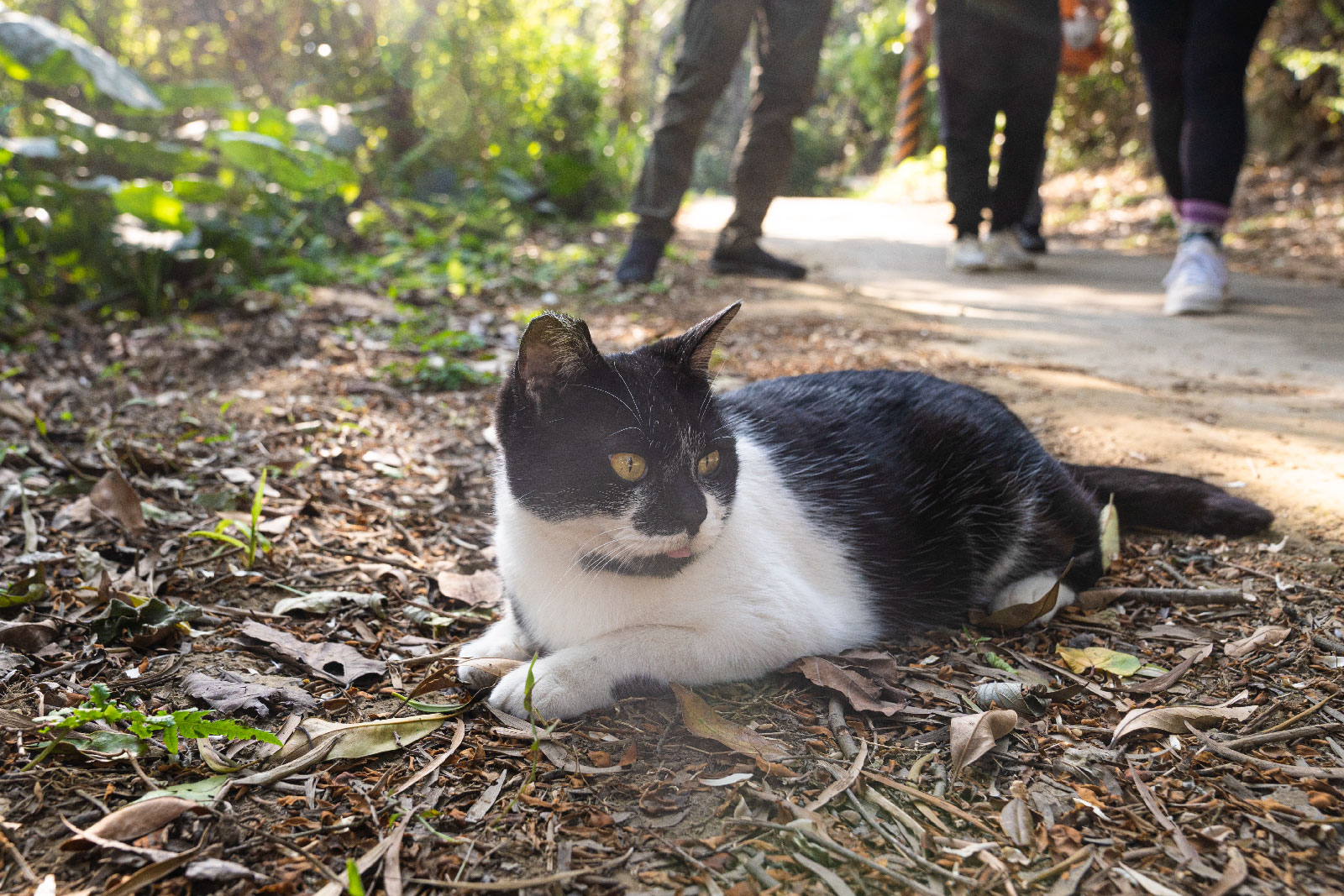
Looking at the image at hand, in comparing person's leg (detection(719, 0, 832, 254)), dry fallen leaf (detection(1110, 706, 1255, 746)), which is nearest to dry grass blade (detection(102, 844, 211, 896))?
dry fallen leaf (detection(1110, 706, 1255, 746))

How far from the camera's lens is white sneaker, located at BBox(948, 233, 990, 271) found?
5922 mm

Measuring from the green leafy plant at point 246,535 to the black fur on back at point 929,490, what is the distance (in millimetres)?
1350

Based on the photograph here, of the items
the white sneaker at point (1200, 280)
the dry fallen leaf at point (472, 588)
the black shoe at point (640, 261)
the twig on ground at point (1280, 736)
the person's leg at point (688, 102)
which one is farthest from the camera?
the black shoe at point (640, 261)

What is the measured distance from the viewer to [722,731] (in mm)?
1712

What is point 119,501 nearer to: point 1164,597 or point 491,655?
point 491,655

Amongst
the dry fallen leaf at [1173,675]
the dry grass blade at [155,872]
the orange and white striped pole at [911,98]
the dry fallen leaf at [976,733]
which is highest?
the orange and white striped pole at [911,98]

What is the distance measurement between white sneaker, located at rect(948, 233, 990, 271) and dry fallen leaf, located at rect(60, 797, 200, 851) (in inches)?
223

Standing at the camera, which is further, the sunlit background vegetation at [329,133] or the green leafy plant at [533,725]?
the sunlit background vegetation at [329,133]

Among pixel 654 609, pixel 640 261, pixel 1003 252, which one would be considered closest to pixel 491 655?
pixel 654 609

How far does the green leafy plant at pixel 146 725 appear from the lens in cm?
150

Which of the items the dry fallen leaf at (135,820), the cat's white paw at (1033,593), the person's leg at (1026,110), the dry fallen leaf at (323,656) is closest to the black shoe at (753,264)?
the person's leg at (1026,110)

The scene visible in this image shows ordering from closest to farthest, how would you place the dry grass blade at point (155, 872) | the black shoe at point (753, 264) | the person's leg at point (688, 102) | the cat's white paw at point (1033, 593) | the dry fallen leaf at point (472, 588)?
the dry grass blade at point (155, 872)
the cat's white paw at point (1033, 593)
the dry fallen leaf at point (472, 588)
the person's leg at point (688, 102)
the black shoe at point (753, 264)

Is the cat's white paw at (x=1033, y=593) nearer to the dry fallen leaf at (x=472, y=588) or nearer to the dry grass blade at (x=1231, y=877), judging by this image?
the dry grass blade at (x=1231, y=877)

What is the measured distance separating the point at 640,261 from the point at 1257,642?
4191 mm
